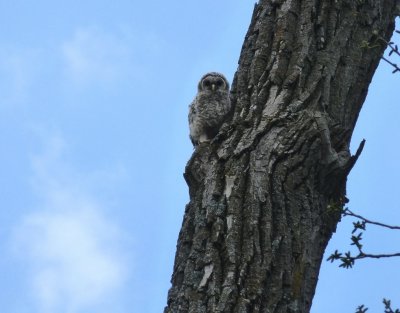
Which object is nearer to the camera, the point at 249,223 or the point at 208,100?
the point at 249,223

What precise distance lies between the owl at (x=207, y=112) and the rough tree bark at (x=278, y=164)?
136cm

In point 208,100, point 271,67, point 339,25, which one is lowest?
point 271,67

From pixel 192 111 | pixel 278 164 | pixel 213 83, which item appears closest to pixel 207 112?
pixel 192 111

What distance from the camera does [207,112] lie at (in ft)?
19.2

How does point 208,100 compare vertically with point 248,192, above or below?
above

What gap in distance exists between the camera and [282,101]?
3846 mm

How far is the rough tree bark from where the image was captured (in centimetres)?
311

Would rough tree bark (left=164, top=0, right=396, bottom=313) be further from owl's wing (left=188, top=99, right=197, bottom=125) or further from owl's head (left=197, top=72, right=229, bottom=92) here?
owl's head (left=197, top=72, right=229, bottom=92)

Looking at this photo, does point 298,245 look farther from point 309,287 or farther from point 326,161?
point 326,161

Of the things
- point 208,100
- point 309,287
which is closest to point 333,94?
point 309,287

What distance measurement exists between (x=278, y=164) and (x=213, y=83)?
3.21 m

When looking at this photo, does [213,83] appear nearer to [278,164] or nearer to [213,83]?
[213,83]

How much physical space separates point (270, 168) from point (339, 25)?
1.21m

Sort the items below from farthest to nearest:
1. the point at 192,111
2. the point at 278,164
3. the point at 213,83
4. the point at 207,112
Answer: the point at 213,83 → the point at 192,111 → the point at 207,112 → the point at 278,164
